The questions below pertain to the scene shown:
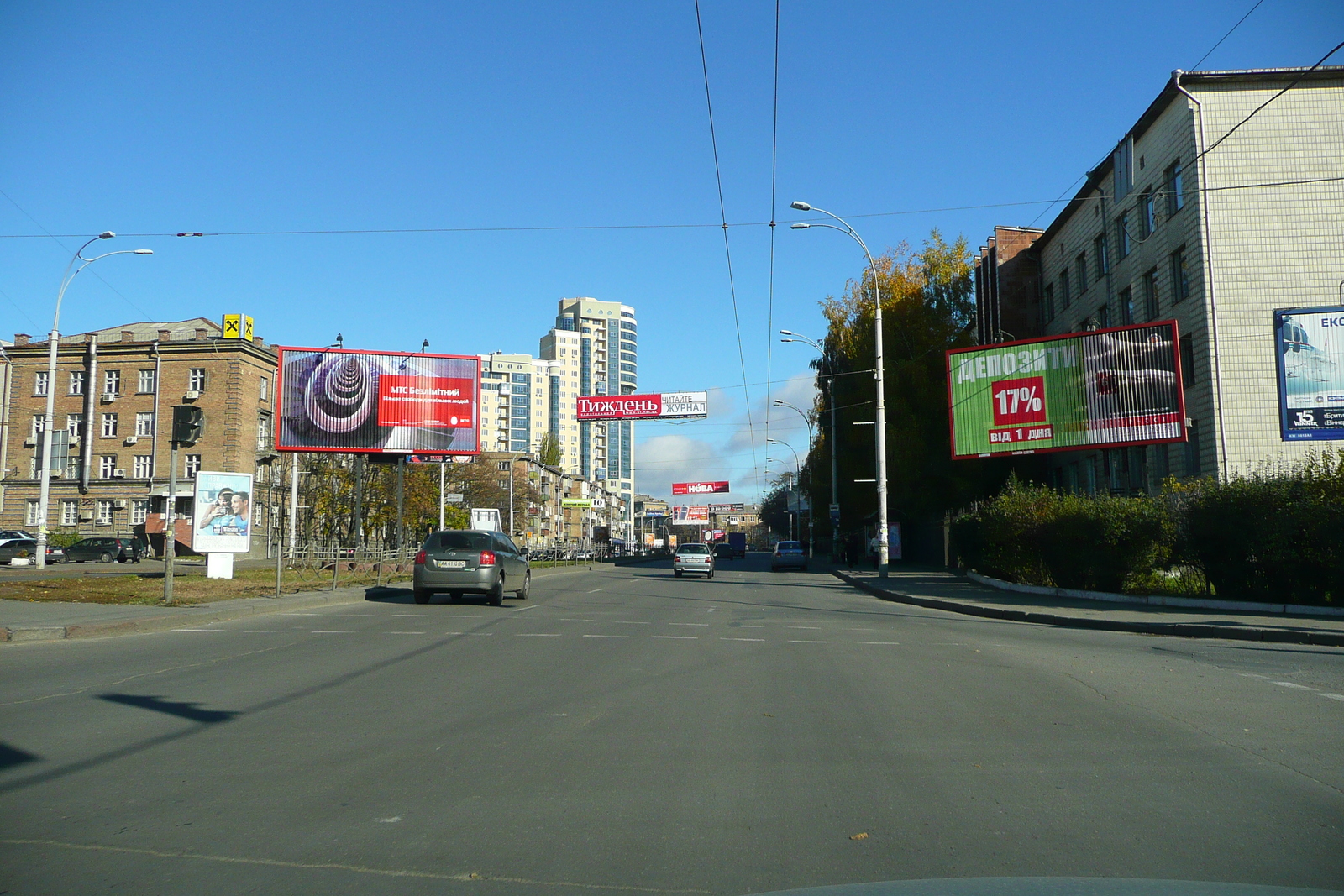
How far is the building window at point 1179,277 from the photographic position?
28.7 m

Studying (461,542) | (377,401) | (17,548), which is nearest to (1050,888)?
(461,542)

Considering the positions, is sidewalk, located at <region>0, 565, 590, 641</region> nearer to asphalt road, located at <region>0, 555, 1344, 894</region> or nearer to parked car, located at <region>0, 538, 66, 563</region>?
asphalt road, located at <region>0, 555, 1344, 894</region>

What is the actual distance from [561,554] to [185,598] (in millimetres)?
47570

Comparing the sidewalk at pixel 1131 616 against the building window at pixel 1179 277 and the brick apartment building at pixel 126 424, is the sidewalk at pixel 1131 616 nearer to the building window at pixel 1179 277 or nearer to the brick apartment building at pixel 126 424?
the building window at pixel 1179 277

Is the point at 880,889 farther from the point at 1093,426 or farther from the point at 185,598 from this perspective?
the point at 1093,426

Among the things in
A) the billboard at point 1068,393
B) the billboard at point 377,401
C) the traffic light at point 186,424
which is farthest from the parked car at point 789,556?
the traffic light at point 186,424

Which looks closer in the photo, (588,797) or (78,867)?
(78,867)

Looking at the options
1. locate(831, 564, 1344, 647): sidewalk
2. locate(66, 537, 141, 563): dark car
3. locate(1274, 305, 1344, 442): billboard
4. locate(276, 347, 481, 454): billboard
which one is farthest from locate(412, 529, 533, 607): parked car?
locate(66, 537, 141, 563): dark car

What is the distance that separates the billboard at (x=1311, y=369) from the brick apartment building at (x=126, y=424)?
166ft

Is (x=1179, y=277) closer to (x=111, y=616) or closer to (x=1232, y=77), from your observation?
(x=1232, y=77)

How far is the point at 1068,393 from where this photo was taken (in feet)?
96.0

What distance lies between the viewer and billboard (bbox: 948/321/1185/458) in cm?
2722

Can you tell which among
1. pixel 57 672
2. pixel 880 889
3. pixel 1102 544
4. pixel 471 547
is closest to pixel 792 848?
pixel 880 889

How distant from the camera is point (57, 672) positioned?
965 centimetres
